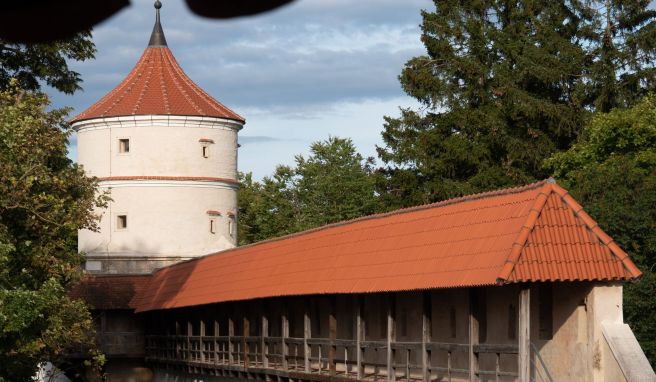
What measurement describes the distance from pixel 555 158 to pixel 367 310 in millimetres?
18553

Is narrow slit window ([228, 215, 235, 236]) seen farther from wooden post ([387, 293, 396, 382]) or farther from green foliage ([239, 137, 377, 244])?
wooden post ([387, 293, 396, 382])

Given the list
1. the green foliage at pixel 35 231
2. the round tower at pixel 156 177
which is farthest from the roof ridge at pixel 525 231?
the round tower at pixel 156 177

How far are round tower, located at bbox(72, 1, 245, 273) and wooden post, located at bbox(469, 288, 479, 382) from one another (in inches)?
1269

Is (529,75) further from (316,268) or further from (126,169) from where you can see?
(316,268)

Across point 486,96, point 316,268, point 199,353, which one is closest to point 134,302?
point 199,353

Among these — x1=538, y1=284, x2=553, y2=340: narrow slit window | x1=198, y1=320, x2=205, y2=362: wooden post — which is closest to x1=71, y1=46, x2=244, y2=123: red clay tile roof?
x1=198, y1=320, x2=205, y2=362: wooden post

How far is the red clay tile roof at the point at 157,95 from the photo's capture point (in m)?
52.3

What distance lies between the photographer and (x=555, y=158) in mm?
43250

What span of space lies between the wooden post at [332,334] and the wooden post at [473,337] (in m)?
5.78

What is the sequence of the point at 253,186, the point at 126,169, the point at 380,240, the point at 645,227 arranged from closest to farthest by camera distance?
the point at 380,240
the point at 645,227
the point at 126,169
the point at 253,186

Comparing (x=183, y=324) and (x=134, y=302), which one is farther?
(x=134, y=302)

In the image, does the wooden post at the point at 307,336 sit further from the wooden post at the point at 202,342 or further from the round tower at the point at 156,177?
the round tower at the point at 156,177

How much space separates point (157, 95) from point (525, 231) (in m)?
35.8

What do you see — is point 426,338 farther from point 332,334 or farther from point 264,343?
point 264,343
